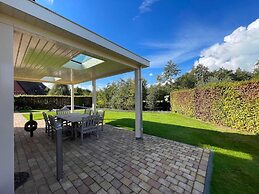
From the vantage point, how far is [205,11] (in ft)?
22.9

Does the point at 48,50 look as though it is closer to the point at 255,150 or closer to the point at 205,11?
the point at 255,150

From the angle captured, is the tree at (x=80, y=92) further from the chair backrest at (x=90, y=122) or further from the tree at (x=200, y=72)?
the tree at (x=200, y=72)

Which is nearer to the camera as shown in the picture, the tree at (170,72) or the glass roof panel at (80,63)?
the glass roof panel at (80,63)

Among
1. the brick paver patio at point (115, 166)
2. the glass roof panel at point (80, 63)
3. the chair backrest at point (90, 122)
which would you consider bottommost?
the brick paver patio at point (115, 166)

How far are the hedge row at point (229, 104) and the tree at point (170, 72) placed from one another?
18789 mm

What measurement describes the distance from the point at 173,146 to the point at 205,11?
713cm

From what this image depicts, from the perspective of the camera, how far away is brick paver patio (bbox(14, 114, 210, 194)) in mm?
2393

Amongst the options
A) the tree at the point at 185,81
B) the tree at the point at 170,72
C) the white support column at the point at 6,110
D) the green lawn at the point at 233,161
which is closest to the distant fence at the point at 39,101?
the green lawn at the point at 233,161

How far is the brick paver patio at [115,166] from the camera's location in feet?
7.85

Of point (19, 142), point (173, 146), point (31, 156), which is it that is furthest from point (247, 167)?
point (19, 142)

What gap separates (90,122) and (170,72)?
26.5 metres

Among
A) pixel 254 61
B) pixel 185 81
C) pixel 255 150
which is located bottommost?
pixel 255 150

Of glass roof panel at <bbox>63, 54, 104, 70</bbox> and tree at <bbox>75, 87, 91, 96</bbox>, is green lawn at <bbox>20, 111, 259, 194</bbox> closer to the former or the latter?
glass roof panel at <bbox>63, 54, 104, 70</bbox>

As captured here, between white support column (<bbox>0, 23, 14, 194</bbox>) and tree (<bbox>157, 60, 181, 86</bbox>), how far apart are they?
92.5 feet
